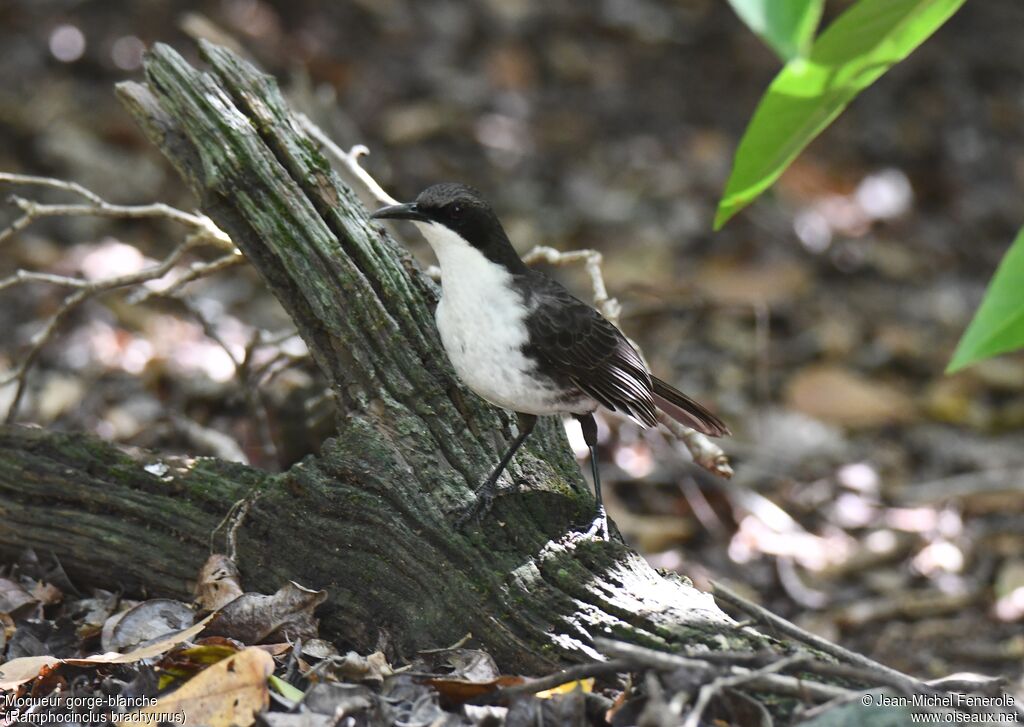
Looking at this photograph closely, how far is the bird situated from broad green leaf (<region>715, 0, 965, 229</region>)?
4.74 ft

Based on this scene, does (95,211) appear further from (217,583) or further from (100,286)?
(217,583)

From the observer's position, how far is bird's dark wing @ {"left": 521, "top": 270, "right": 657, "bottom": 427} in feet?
12.5

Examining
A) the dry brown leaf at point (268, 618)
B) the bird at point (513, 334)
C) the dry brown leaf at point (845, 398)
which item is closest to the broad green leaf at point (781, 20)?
the bird at point (513, 334)

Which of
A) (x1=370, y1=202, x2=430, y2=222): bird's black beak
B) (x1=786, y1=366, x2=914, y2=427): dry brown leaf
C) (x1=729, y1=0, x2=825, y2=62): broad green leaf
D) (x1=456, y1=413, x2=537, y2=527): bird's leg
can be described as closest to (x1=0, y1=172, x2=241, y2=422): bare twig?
(x1=370, y1=202, x2=430, y2=222): bird's black beak

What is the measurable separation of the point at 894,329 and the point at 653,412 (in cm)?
432

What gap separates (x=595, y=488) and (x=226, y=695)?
4.88 feet

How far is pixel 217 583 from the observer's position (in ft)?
11.5

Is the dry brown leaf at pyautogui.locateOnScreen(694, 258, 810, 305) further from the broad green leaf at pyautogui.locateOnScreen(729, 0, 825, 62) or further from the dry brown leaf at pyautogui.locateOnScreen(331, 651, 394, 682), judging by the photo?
the broad green leaf at pyautogui.locateOnScreen(729, 0, 825, 62)

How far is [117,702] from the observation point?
3.03 meters

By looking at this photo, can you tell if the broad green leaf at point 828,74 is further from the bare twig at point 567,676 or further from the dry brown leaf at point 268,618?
the dry brown leaf at point 268,618

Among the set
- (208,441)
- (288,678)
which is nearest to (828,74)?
(288,678)

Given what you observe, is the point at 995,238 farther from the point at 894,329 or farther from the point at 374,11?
the point at 374,11

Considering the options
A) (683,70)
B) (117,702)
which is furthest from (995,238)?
(117,702)

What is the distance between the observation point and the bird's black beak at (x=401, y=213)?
3.81m
